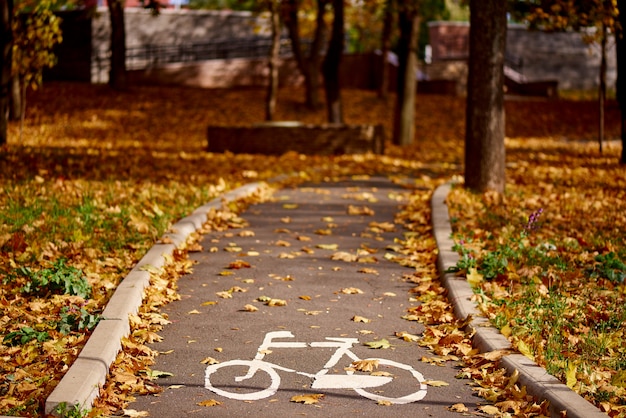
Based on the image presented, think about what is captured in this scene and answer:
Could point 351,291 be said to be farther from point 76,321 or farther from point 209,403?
point 209,403

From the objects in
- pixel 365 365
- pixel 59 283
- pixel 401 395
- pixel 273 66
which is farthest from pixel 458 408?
pixel 273 66

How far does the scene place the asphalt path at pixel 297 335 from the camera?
5.30 meters

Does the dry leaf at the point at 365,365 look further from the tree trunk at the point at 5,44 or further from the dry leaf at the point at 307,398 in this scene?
the tree trunk at the point at 5,44

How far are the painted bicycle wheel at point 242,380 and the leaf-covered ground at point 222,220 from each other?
0.51 meters

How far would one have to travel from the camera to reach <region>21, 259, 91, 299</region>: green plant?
702 centimetres

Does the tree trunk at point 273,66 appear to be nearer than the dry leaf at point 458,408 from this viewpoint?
No

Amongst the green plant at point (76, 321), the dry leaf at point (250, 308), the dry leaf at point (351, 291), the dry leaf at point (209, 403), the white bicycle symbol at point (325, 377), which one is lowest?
the white bicycle symbol at point (325, 377)

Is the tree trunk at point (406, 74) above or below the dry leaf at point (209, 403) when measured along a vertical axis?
above

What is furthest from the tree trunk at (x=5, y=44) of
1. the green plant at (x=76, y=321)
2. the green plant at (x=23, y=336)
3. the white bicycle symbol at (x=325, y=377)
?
the white bicycle symbol at (x=325, y=377)

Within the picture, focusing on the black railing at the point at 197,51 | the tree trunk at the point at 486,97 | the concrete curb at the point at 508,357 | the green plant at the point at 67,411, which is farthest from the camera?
the black railing at the point at 197,51

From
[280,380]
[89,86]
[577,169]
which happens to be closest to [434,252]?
[280,380]

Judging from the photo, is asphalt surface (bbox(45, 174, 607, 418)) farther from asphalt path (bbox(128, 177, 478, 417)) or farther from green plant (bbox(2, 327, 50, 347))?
green plant (bbox(2, 327, 50, 347))

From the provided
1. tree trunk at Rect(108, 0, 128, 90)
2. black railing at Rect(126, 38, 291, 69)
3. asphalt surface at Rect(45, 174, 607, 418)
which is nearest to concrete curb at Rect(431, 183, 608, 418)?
asphalt surface at Rect(45, 174, 607, 418)

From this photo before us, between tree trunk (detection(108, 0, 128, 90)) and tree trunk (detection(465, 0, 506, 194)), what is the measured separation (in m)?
21.5
